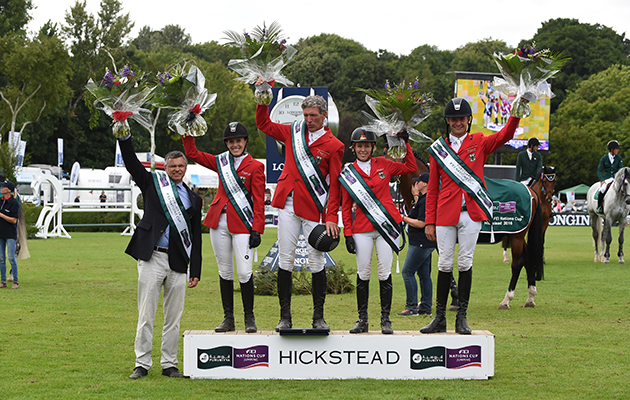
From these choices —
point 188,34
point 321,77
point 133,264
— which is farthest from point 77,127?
point 188,34

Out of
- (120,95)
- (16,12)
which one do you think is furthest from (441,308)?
(16,12)

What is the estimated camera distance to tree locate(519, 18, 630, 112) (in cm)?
6562

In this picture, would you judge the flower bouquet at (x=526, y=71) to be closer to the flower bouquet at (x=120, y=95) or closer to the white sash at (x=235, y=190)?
the white sash at (x=235, y=190)

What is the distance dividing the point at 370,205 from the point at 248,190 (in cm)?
119

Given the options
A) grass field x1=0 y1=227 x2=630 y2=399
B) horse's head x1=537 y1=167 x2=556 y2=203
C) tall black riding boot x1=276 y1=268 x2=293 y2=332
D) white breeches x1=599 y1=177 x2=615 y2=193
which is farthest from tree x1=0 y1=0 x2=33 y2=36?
tall black riding boot x1=276 y1=268 x2=293 y2=332

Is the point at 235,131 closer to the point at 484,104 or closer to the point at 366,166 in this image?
the point at 366,166

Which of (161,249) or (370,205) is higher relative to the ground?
(370,205)

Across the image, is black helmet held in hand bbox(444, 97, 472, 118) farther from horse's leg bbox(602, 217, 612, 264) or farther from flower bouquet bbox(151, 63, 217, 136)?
horse's leg bbox(602, 217, 612, 264)

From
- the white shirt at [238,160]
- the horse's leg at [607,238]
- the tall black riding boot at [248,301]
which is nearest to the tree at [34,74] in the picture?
the horse's leg at [607,238]

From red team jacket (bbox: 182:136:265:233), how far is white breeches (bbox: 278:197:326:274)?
0.22m

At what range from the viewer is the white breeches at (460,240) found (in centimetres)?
673

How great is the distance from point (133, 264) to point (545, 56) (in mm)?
13223

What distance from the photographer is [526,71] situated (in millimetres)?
6402

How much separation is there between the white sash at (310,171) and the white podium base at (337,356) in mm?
1245
